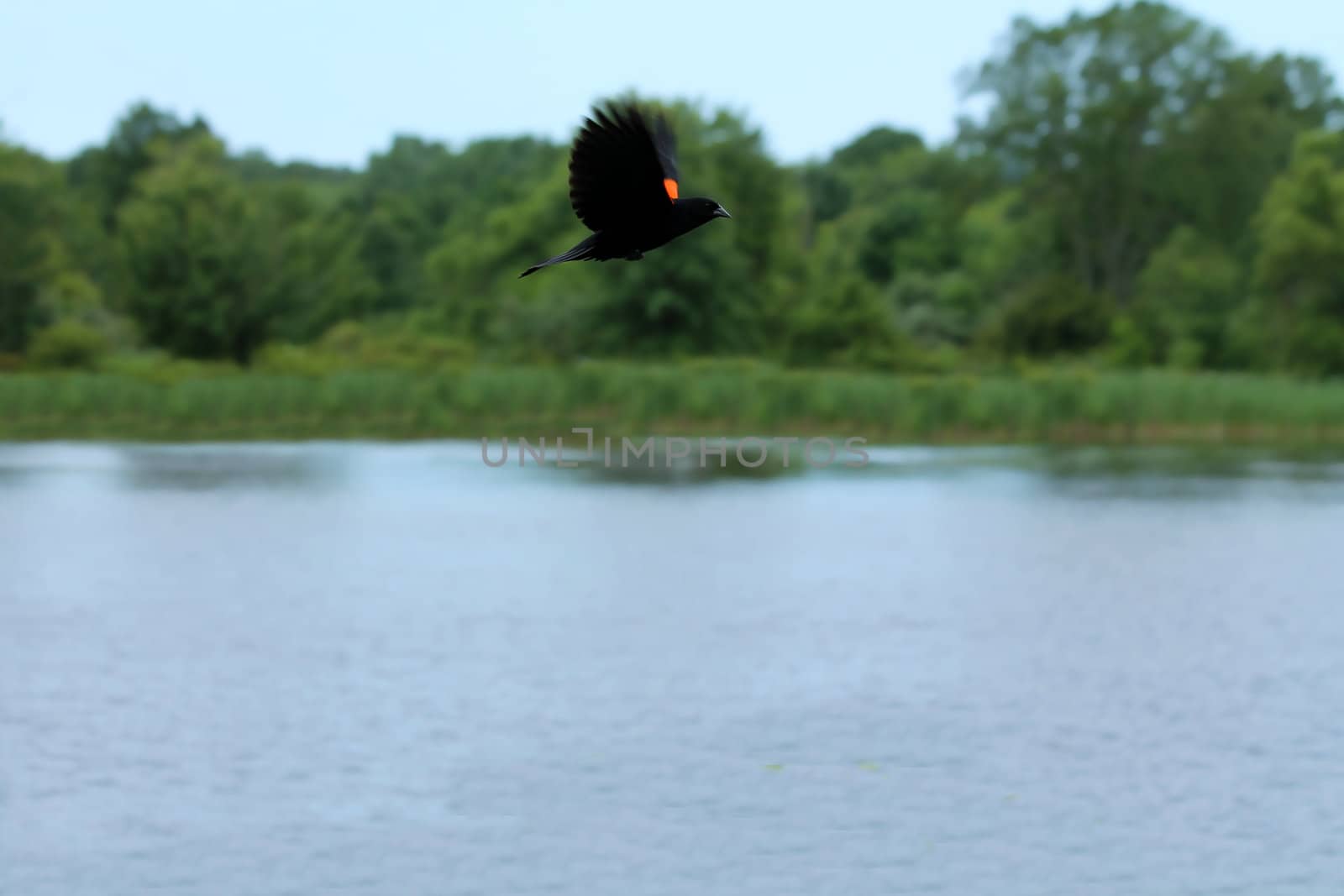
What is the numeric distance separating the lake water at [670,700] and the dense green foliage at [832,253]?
22657 millimetres

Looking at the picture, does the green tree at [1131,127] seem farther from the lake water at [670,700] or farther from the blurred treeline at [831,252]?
the lake water at [670,700]

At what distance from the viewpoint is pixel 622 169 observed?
5586 mm

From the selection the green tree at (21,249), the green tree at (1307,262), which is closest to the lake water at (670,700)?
the green tree at (1307,262)

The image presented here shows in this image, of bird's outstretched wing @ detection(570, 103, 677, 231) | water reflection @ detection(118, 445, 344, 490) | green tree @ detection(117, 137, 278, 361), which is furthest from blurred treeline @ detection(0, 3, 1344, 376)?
bird's outstretched wing @ detection(570, 103, 677, 231)

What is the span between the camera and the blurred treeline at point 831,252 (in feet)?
203

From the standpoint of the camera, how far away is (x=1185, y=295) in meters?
72.5

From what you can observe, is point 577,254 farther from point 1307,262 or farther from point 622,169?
point 1307,262

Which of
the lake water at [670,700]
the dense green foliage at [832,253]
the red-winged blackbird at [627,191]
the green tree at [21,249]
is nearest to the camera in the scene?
the red-winged blackbird at [627,191]

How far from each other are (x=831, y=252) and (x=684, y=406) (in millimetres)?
34792

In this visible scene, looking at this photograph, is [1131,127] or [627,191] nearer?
[627,191]

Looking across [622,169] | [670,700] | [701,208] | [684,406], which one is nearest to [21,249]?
[684,406]

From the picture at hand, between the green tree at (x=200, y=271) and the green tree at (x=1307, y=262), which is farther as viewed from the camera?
the green tree at (x=200, y=271)

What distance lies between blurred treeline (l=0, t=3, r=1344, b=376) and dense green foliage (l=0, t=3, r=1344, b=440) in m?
0.13

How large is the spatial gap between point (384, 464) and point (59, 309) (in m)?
22.6
